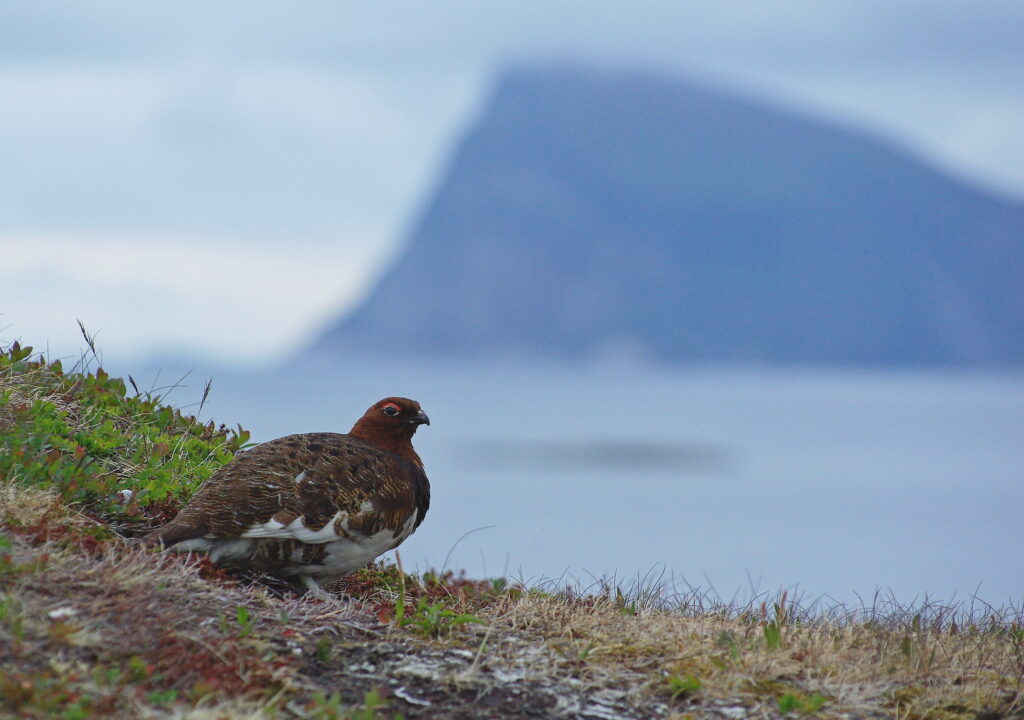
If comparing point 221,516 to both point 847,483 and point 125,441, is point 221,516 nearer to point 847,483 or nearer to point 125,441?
point 125,441

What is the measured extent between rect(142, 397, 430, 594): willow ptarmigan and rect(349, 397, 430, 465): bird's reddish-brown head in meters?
0.42

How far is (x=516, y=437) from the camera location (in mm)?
124125

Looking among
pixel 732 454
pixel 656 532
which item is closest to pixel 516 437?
pixel 732 454

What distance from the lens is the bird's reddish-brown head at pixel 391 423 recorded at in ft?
24.2

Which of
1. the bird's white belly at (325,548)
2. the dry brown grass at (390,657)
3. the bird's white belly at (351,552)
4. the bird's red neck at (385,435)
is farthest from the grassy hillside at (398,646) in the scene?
the bird's red neck at (385,435)

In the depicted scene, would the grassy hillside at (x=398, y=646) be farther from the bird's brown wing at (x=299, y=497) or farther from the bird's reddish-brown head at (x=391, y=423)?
the bird's reddish-brown head at (x=391, y=423)

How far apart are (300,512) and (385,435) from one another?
3.91ft

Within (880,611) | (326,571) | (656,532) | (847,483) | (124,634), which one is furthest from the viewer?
(847,483)

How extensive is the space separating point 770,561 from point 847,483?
1754 inches

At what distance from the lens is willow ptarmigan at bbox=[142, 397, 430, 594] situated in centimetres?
631

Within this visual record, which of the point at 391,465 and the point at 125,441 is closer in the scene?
the point at 391,465

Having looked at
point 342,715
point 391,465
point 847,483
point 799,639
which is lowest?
point 342,715

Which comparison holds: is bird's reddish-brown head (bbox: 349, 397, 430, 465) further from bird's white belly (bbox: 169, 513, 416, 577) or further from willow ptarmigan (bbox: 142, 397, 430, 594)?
bird's white belly (bbox: 169, 513, 416, 577)

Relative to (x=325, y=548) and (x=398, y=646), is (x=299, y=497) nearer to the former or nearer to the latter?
(x=325, y=548)
